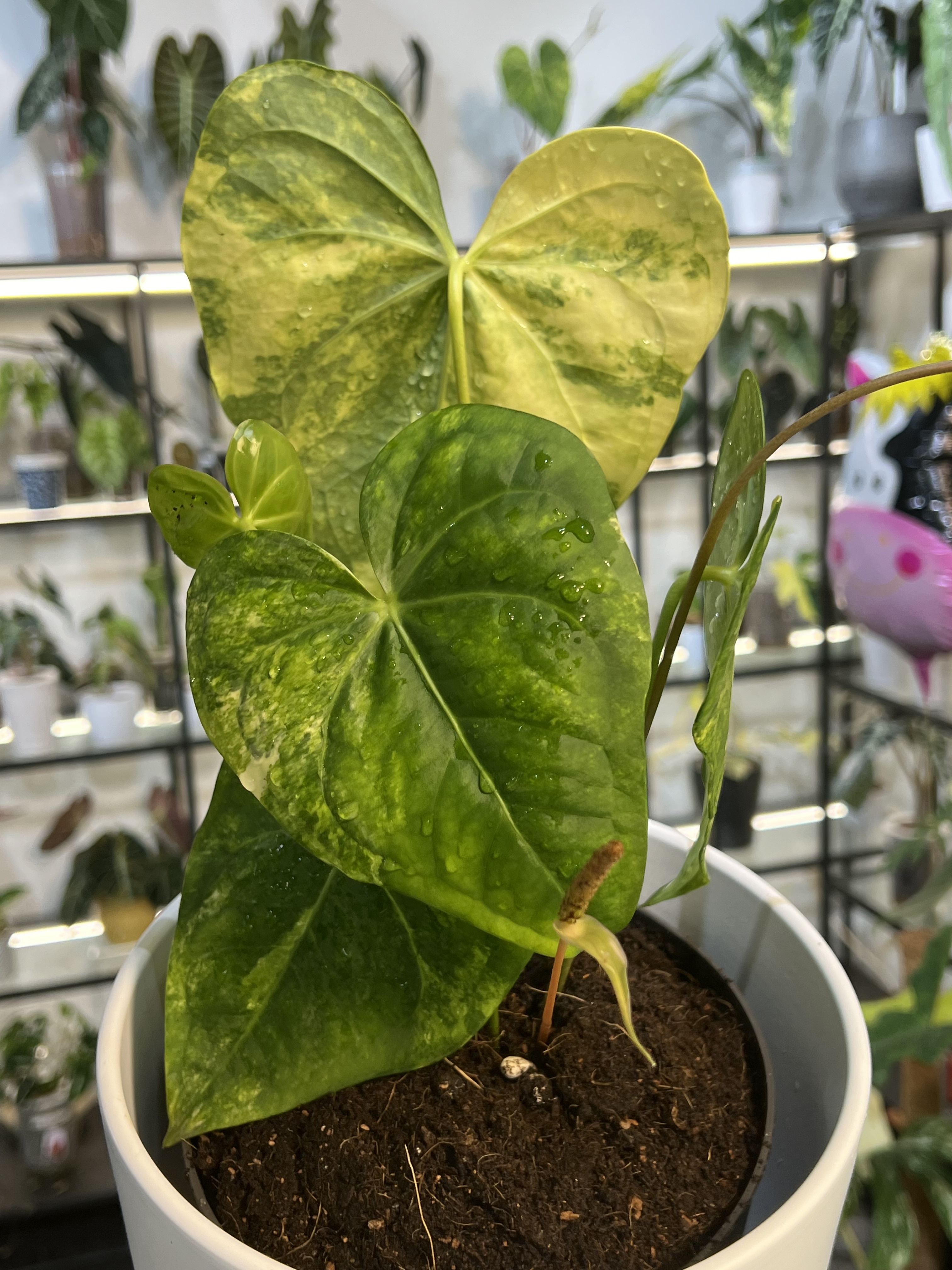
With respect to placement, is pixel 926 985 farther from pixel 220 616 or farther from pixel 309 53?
pixel 309 53

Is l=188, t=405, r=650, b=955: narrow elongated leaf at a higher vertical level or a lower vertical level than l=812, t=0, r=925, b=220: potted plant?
lower

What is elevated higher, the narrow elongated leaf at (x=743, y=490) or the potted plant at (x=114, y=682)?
the narrow elongated leaf at (x=743, y=490)

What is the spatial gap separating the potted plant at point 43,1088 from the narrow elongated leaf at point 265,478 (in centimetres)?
175

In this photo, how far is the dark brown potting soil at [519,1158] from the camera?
1.24 feet

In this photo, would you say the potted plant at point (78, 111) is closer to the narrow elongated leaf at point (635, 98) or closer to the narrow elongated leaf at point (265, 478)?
the narrow elongated leaf at point (635, 98)

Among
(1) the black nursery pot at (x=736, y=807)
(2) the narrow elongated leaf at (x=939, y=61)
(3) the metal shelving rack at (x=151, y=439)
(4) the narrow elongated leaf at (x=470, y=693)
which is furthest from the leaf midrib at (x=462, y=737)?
(1) the black nursery pot at (x=736, y=807)

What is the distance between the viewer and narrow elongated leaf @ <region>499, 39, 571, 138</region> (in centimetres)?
200

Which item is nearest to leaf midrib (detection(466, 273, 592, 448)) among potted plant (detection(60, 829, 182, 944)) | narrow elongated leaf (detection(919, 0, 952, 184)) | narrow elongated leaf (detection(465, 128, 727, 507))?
narrow elongated leaf (detection(465, 128, 727, 507))

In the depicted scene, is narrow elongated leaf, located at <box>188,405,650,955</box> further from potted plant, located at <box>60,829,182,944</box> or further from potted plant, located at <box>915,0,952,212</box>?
potted plant, located at <box>60,829,182,944</box>

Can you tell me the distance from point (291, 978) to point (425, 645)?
0.57 ft

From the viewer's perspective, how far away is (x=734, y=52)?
208 centimetres

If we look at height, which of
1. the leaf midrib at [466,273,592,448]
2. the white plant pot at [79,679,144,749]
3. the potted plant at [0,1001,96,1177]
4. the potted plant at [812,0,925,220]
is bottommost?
the potted plant at [0,1001,96,1177]

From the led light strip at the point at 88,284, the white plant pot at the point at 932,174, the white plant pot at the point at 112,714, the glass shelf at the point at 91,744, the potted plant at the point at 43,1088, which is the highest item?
the white plant pot at the point at 932,174

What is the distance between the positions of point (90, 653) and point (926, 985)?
184cm
